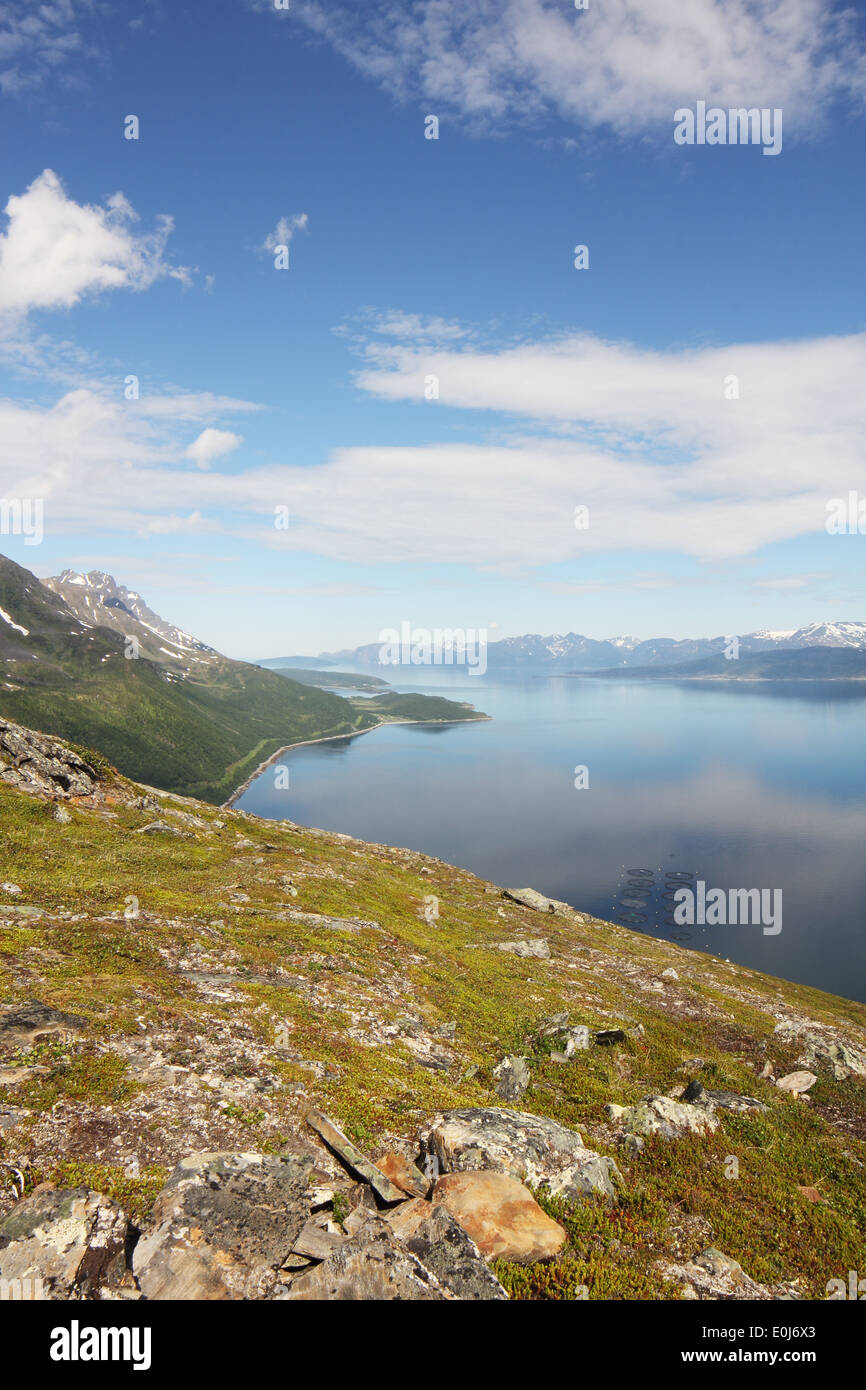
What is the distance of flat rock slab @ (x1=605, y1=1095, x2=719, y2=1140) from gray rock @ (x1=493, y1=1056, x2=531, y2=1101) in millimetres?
2932

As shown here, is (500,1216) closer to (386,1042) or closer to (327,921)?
(386,1042)

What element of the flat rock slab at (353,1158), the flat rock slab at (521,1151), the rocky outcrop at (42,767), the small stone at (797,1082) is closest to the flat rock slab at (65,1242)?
the flat rock slab at (353,1158)

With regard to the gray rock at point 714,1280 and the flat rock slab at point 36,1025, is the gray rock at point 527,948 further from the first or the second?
the flat rock slab at point 36,1025

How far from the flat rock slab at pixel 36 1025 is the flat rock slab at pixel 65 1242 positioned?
6027 mm

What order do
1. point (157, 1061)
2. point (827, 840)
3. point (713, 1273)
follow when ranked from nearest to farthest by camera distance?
1. point (713, 1273)
2. point (157, 1061)
3. point (827, 840)

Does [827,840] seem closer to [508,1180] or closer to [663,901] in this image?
[663,901]

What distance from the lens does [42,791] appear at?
51.1m

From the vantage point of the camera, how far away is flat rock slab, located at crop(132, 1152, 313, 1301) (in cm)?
Result: 953

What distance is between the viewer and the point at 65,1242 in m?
9.67

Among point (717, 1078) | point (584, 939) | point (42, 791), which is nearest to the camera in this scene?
point (717, 1078)

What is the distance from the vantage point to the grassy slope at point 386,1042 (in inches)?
531

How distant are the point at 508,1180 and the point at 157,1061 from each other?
32.3 ft

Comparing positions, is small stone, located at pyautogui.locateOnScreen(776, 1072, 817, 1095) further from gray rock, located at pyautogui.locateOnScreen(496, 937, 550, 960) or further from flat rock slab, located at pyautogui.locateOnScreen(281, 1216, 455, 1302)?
flat rock slab, located at pyautogui.locateOnScreen(281, 1216, 455, 1302)
